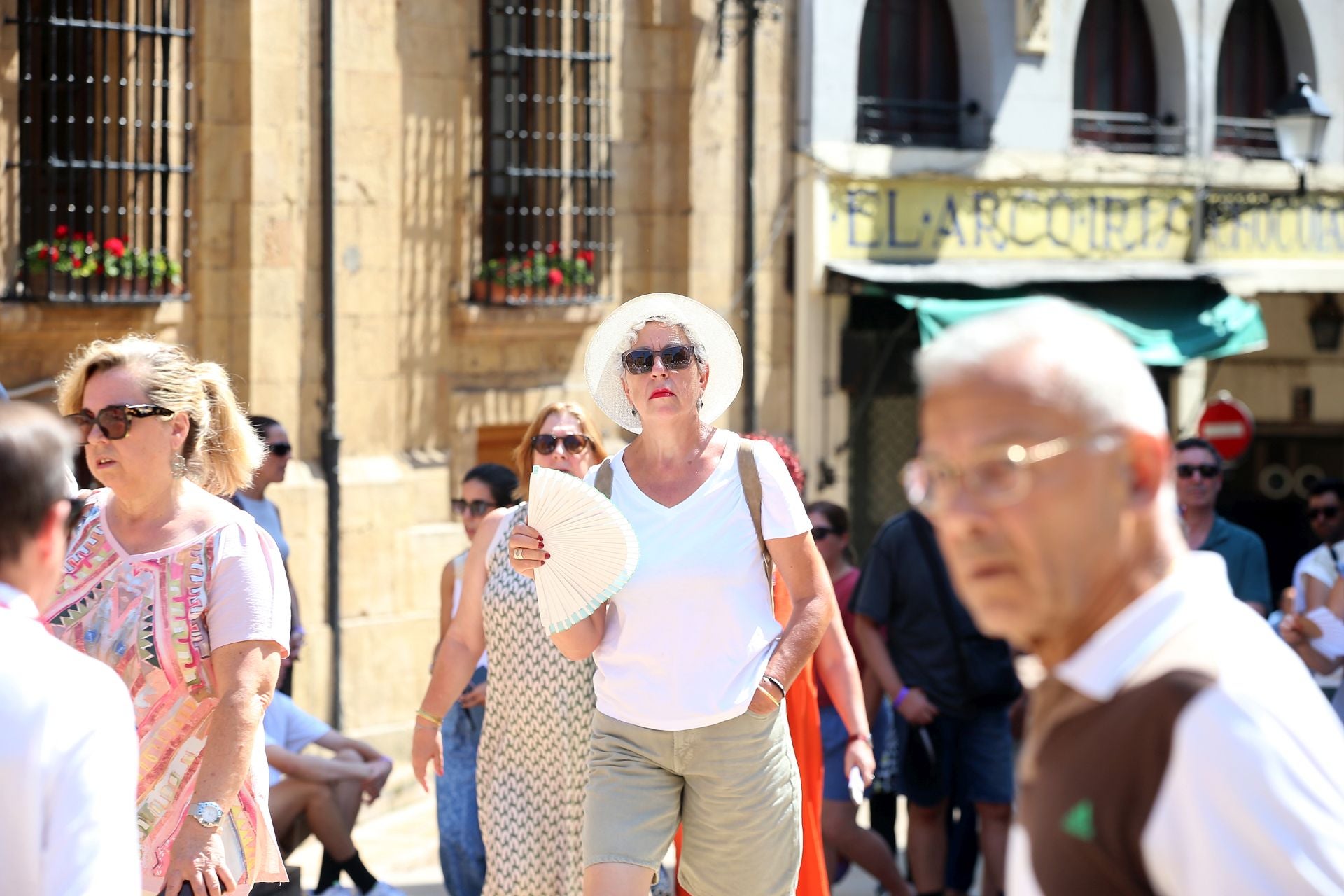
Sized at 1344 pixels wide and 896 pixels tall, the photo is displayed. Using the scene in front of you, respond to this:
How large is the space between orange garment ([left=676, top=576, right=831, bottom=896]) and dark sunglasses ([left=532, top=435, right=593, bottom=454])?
1044 mm

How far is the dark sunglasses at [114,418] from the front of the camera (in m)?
3.90

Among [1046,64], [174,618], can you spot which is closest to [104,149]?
[174,618]

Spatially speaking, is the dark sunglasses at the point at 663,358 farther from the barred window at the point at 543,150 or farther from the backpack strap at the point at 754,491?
the barred window at the point at 543,150

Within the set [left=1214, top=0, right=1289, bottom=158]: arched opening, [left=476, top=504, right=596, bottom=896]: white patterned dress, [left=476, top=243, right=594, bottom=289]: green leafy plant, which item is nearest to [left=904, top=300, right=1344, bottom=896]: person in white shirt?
[left=476, top=504, right=596, bottom=896]: white patterned dress

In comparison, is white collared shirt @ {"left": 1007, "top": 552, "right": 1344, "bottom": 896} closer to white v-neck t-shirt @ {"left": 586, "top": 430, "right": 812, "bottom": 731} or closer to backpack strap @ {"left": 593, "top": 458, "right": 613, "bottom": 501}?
white v-neck t-shirt @ {"left": 586, "top": 430, "right": 812, "bottom": 731}

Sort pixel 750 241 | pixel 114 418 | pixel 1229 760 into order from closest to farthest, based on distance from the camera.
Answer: pixel 1229 760, pixel 114 418, pixel 750 241

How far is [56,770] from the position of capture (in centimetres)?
234

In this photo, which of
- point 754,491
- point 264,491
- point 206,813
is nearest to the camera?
point 206,813

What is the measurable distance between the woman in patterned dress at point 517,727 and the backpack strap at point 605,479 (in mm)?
404

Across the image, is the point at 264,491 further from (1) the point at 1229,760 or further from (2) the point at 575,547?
(1) the point at 1229,760

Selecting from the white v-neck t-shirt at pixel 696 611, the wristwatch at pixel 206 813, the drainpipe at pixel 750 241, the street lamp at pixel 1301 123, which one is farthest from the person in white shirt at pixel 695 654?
the street lamp at pixel 1301 123

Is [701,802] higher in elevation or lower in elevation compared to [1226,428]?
lower

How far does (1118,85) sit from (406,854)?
31.5 ft

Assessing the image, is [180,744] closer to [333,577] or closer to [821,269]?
[333,577]
